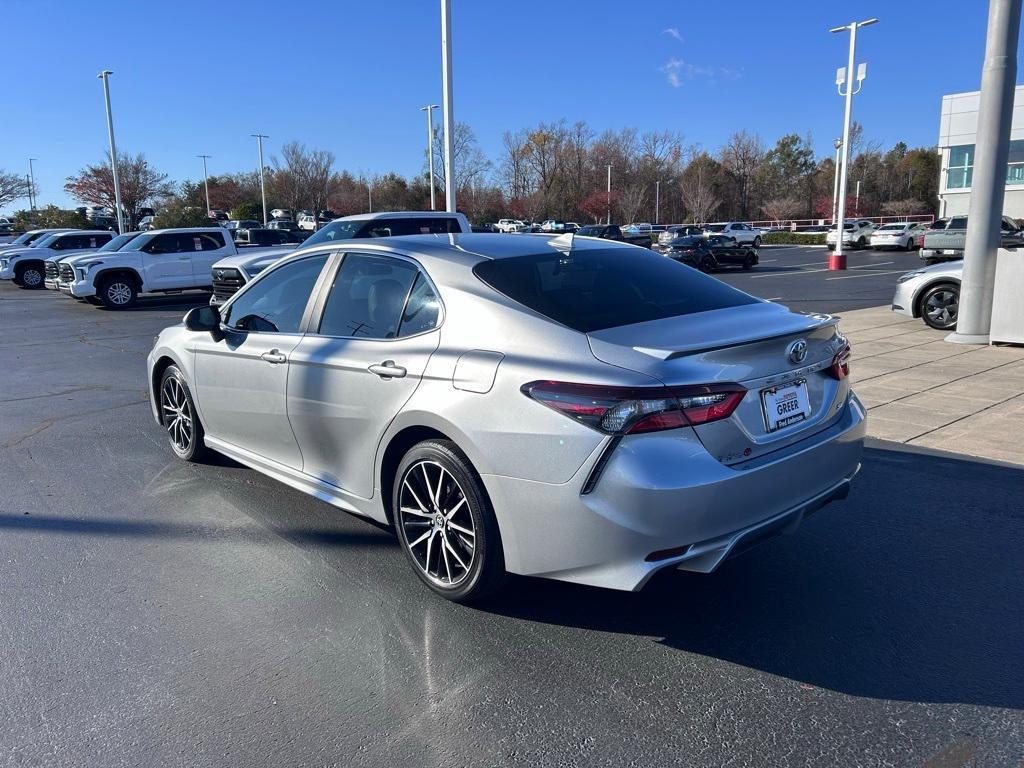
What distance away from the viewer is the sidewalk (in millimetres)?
6254

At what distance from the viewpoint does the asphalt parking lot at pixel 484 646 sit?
270 centimetres

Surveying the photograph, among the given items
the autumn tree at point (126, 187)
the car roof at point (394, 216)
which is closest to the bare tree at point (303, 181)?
the autumn tree at point (126, 187)

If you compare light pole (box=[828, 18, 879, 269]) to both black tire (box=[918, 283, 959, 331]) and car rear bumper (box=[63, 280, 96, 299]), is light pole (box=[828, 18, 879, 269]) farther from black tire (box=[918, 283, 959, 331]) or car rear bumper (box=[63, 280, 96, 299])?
car rear bumper (box=[63, 280, 96, 299])

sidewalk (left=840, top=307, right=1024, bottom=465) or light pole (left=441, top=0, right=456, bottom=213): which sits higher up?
light pole (left=441, top=0, right=456, bottom=213)

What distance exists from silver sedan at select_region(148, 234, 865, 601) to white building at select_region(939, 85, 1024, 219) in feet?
179

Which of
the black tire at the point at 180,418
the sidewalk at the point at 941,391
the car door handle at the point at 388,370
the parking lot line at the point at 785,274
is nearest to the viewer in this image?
the car door handle at the point at 388,370

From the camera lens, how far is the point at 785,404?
11.0 feet

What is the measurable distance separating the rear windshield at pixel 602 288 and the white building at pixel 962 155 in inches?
2136

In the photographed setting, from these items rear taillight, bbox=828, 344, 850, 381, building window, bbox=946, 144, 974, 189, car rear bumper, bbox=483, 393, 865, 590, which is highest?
building window, bbox=946, 144, 974, 189

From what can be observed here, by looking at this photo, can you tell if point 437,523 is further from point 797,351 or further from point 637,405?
point 797,351

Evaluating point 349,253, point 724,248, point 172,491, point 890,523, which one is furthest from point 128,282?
point 724,248

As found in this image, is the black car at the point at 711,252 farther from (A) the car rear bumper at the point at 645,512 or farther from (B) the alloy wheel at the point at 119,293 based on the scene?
(A) the car rear bumper at the point at 645,512

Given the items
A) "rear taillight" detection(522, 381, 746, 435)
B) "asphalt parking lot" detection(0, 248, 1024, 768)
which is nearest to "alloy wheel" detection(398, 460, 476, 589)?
"asphalt parking lot" detection(0, 248, 1024, 768)

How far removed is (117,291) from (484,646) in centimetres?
1837
